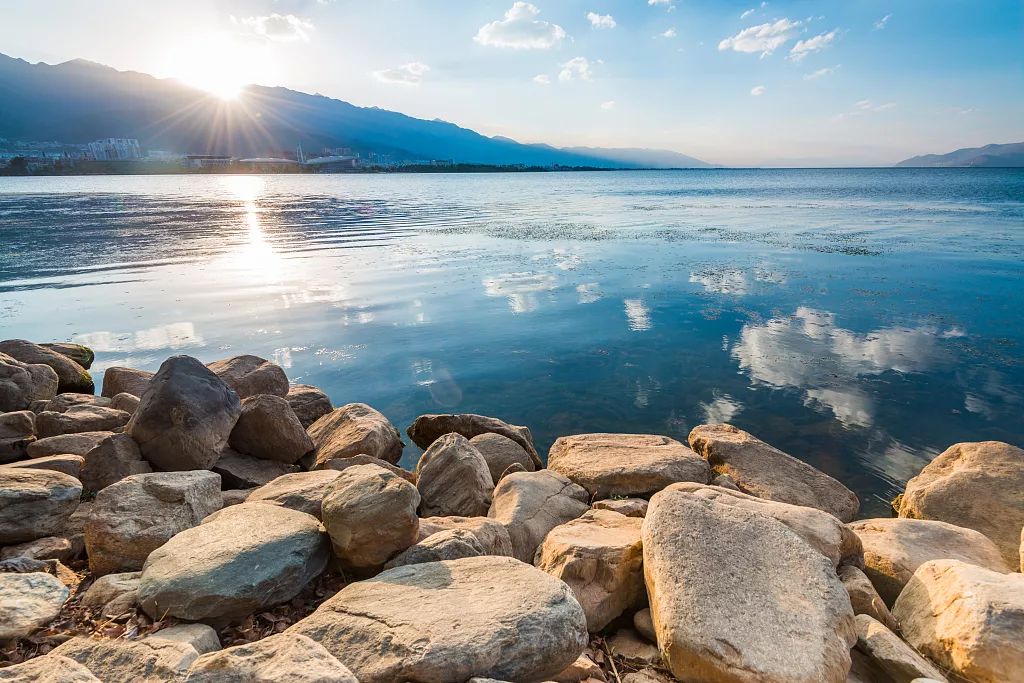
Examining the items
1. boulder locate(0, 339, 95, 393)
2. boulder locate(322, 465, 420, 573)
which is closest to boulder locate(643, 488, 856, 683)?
boulder locate(322, 465, 420, 573)

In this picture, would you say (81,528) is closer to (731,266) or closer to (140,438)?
(140,438)

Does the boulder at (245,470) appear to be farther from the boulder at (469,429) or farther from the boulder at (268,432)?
the boulder at (469,429)

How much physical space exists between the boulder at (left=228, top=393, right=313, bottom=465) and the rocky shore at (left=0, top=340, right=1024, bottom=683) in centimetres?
48

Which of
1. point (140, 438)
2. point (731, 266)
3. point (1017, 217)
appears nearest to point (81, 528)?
point (140, 438)

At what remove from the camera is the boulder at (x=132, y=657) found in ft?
11.6

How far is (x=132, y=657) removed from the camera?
3688 millimetres

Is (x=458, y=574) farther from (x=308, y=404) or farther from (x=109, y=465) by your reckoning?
(x=308, y=404)

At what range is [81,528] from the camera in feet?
19.9

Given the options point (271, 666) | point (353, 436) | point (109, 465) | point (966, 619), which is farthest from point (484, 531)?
point (109, 465)

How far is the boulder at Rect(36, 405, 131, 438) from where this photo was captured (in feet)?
28.1

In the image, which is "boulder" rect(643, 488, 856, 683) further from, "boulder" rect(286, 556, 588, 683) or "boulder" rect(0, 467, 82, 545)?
"boulder" rect(0, 467, 82, 545)

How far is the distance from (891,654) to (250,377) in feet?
32.1

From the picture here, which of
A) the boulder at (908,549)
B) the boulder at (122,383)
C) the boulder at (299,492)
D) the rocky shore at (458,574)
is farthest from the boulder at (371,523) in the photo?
the boulder at (122,383)

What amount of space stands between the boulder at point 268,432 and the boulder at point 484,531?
3.48 m
